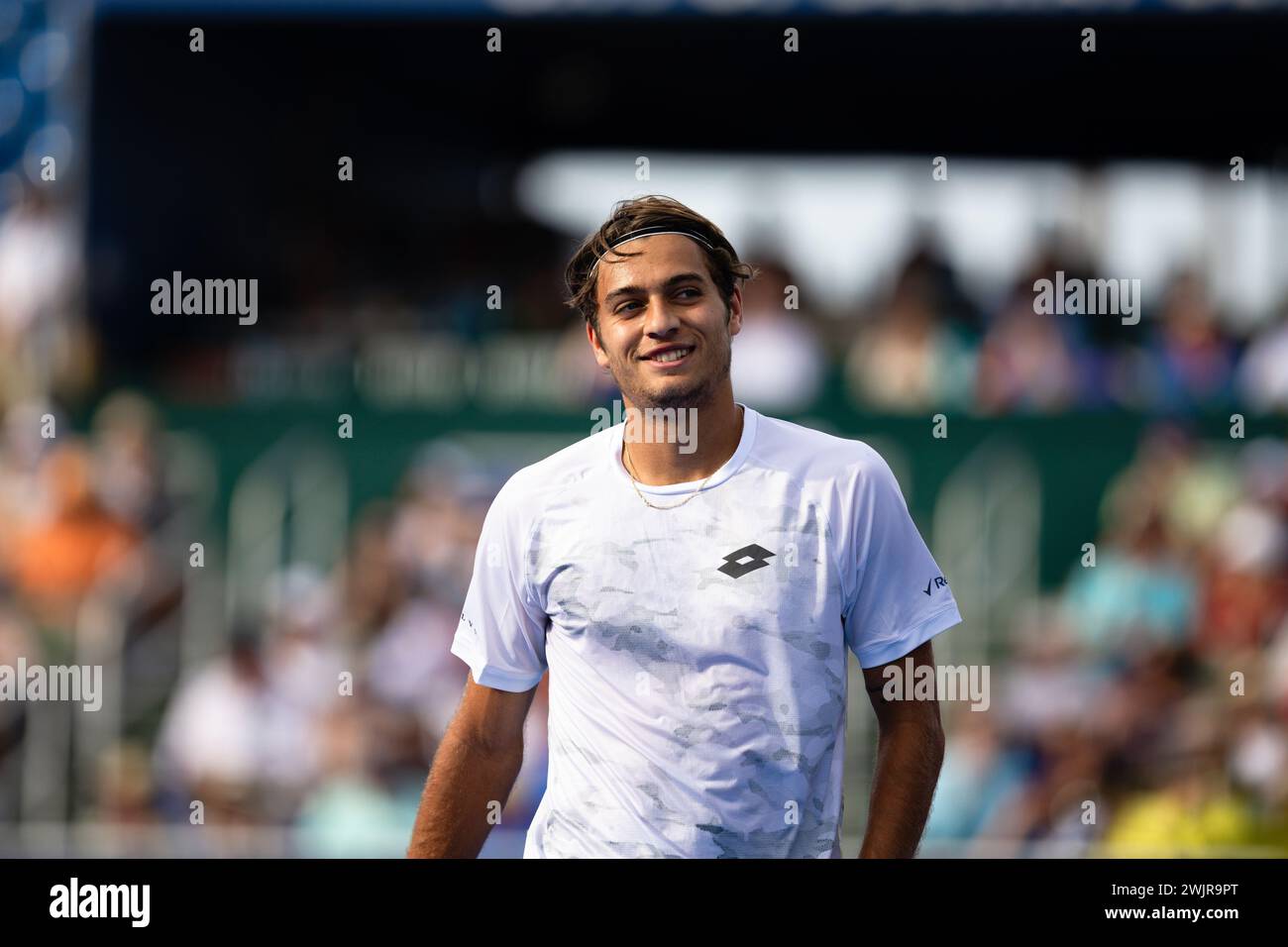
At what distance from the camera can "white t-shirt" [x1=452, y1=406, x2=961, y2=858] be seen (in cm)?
315

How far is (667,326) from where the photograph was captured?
3217 mm

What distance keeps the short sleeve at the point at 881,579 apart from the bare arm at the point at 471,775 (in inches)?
29.6

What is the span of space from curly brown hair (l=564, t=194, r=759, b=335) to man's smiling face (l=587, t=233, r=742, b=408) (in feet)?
0.10

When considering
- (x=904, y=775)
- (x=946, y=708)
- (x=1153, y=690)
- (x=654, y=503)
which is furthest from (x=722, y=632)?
(x=1153, y=690)

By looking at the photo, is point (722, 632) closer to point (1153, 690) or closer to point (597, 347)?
point (597, 347)

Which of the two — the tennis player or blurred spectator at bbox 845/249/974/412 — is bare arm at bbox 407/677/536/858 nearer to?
the tennis player

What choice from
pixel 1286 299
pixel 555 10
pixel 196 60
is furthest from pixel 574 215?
pixel 1286 299

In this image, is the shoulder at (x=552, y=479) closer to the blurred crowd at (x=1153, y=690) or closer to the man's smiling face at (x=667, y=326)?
the man's smiling face at (x=667, y=326)

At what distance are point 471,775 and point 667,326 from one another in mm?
1022
